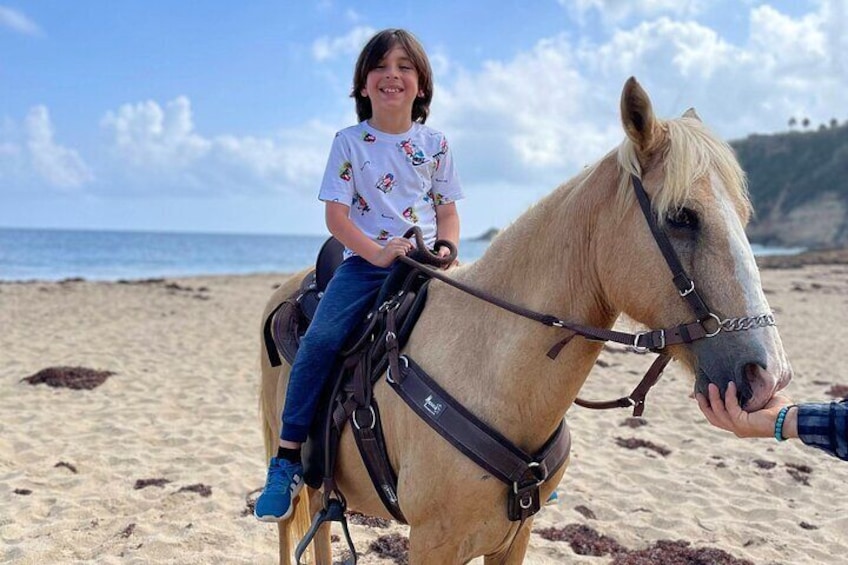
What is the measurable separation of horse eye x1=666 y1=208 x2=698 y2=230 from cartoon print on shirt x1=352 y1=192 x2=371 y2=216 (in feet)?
4.74

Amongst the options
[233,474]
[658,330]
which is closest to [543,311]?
[658,330]

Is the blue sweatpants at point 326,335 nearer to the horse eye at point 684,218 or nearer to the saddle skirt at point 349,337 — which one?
the saddle skirt at point 349,337

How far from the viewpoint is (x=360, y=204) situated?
2830mm

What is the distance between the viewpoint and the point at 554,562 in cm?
405

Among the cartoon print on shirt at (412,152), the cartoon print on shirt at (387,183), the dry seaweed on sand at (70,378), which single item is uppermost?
the cartoon print on shirt at (412,152)

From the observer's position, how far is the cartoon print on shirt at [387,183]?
110 inches

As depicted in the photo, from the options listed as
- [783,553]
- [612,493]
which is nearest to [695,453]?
[612,493]

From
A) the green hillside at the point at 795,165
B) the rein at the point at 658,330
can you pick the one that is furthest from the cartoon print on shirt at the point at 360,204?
the green hillside at the point at 795,165

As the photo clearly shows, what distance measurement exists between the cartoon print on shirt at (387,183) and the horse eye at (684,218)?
1385 millimetres

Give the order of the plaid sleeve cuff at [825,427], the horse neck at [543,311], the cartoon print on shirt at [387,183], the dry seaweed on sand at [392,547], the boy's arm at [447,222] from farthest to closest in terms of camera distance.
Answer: the dry seaweed on sand at [392,547] → the boy's arm at [447,222] → the cartoon print on shirt at [387,183] → the horse neck at [543,311] → the plaid sleeve cuff at [825,427]

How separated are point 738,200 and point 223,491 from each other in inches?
178

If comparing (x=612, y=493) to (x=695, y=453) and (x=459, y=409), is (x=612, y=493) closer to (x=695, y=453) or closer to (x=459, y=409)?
(x=695, y=453)

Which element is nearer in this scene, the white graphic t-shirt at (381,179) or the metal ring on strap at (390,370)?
the metal ring on strap at (390,370)

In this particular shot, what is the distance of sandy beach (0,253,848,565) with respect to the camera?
425 centimetres
